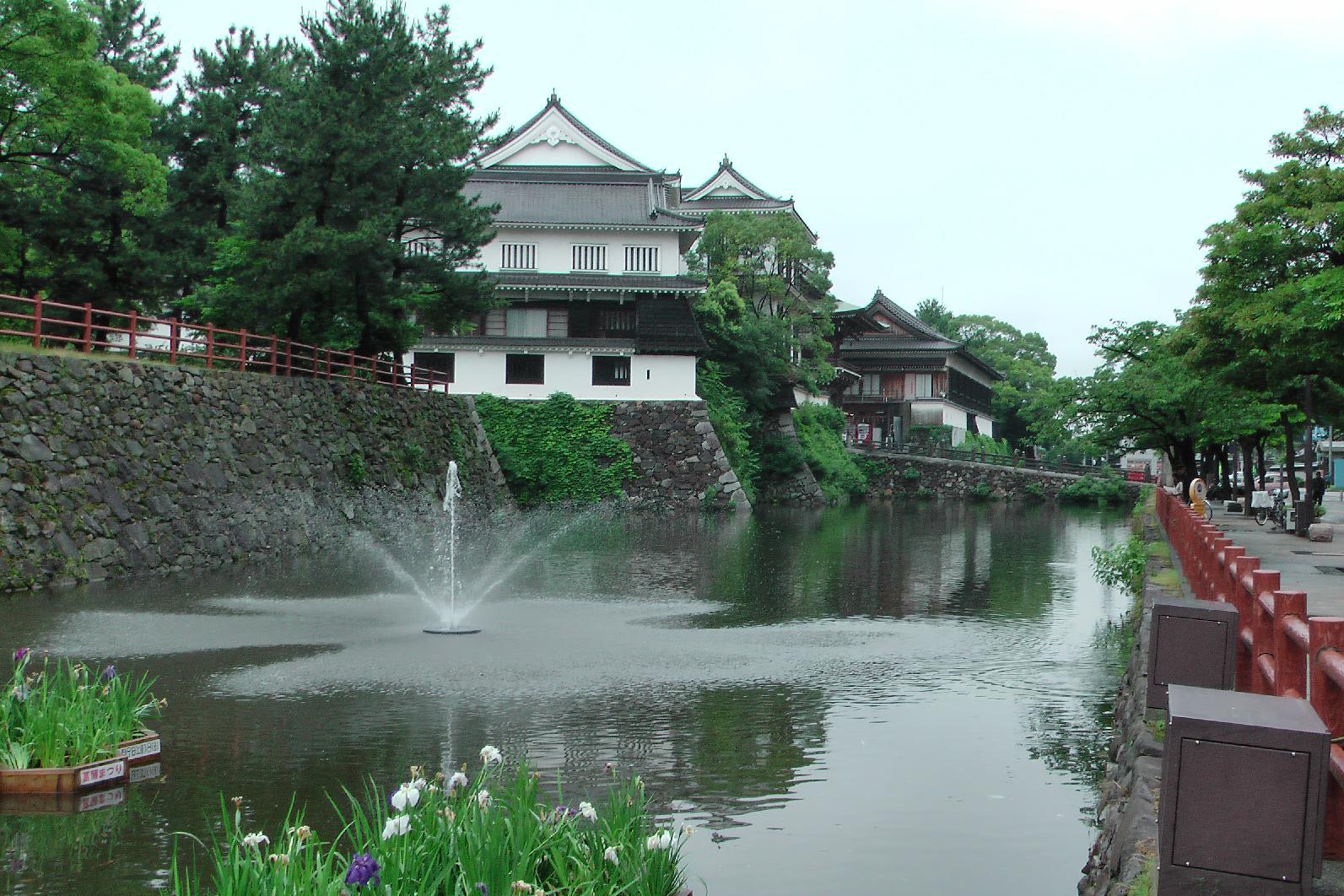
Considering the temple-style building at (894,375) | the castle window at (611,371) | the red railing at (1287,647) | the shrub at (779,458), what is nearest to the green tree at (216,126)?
the castle window at (611,371)

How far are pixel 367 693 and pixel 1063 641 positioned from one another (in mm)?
8766

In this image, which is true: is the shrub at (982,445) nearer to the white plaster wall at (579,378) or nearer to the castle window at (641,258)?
the white plaster wall at (579,378)

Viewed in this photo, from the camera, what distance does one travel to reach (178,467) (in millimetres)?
22953

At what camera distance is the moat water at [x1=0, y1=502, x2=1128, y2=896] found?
743 centimetres

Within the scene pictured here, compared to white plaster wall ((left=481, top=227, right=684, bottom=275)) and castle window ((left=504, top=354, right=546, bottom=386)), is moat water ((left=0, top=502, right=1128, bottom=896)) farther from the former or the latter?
white plaster wall ((left=481, top=227, right=684, bottom=275))

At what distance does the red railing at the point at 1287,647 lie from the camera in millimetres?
5418

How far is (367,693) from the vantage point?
11.6 m

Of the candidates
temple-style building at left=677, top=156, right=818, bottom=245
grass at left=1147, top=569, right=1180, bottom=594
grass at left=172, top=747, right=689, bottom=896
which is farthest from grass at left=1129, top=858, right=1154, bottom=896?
temple-style building at left=677, top=156, right=818, bottom=245

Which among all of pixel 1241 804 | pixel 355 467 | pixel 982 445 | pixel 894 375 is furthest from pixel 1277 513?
pixel 982 445

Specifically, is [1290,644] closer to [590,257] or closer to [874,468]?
[590,257]

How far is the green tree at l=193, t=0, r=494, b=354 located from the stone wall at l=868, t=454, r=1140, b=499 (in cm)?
3511

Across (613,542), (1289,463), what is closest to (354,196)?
(613,542)

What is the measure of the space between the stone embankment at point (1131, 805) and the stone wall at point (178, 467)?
50.8 ft

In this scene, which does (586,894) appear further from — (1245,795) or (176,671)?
(176,671)
